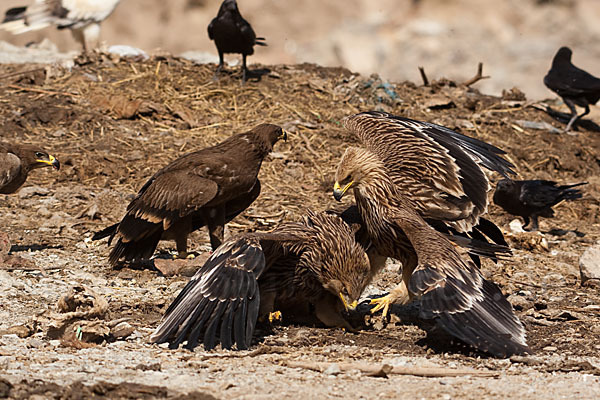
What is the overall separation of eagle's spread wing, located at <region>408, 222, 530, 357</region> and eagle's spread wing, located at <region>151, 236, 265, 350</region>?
83 cm

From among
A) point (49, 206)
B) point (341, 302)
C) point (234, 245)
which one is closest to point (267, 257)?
point (234, 245)

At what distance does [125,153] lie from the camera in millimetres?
8703

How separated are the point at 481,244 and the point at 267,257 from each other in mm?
1264

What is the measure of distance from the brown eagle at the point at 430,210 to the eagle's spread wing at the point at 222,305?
0.71 metres

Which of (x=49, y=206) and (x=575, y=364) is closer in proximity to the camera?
(x=575, y=364)

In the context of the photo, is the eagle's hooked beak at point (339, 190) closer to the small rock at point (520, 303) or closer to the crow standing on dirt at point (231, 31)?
the small rock at point (520, 303)

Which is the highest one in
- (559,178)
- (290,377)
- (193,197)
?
(559,178)

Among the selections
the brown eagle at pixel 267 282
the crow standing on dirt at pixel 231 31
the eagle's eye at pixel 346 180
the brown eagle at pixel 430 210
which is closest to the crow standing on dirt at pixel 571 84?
the crow standing on dirt at pixel 231 31

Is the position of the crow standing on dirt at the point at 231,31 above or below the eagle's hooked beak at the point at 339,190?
above

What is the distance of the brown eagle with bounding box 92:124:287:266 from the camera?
19.5ft

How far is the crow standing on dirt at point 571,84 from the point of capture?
10.8m

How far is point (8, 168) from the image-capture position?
6.70 metres

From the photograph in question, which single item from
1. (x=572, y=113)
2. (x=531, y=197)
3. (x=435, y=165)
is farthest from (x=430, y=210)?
(x=572, y=113)

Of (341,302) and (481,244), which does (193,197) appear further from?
(481,244)
